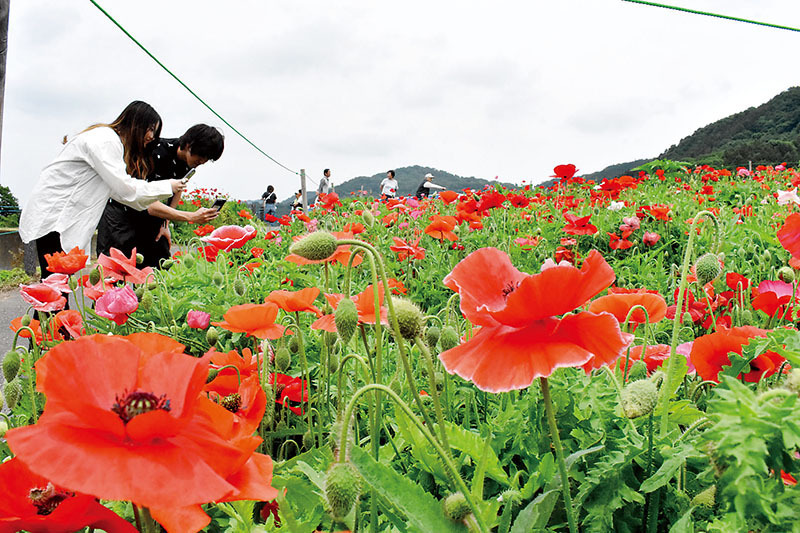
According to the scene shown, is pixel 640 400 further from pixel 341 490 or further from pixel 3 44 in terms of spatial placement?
pixel 3 44

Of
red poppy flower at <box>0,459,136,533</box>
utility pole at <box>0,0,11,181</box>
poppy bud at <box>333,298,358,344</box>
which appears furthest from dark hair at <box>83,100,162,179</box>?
red poppy flower at <box>0,459,136,533</box>

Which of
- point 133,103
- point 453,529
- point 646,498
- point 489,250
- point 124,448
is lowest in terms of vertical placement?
point 646,498

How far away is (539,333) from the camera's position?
2.11 feet

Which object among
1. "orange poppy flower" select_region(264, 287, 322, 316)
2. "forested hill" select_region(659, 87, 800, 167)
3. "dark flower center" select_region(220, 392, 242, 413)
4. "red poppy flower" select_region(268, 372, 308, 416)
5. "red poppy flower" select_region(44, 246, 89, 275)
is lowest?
"red poppy flower" select_region(268, 372, 308, 416)

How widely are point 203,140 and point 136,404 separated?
3.62 m

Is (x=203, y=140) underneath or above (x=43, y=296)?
above

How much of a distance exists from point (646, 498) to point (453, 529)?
407 mm

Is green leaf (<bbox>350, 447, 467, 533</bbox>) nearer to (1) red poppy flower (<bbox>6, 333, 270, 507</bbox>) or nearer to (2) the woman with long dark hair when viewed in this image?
(1) red poppy flower (<bbox>6, 333, 270, 507</bbox>)

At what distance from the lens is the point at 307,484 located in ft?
3.06

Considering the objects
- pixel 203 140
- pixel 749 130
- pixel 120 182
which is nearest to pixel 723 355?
pixel 120 182

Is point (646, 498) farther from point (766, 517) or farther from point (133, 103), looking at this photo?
point (133, 103)

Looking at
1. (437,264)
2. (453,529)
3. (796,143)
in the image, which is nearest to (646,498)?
(453,529)

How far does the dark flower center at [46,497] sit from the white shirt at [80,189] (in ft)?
9.72

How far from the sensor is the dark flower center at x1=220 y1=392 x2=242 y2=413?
104 cm
